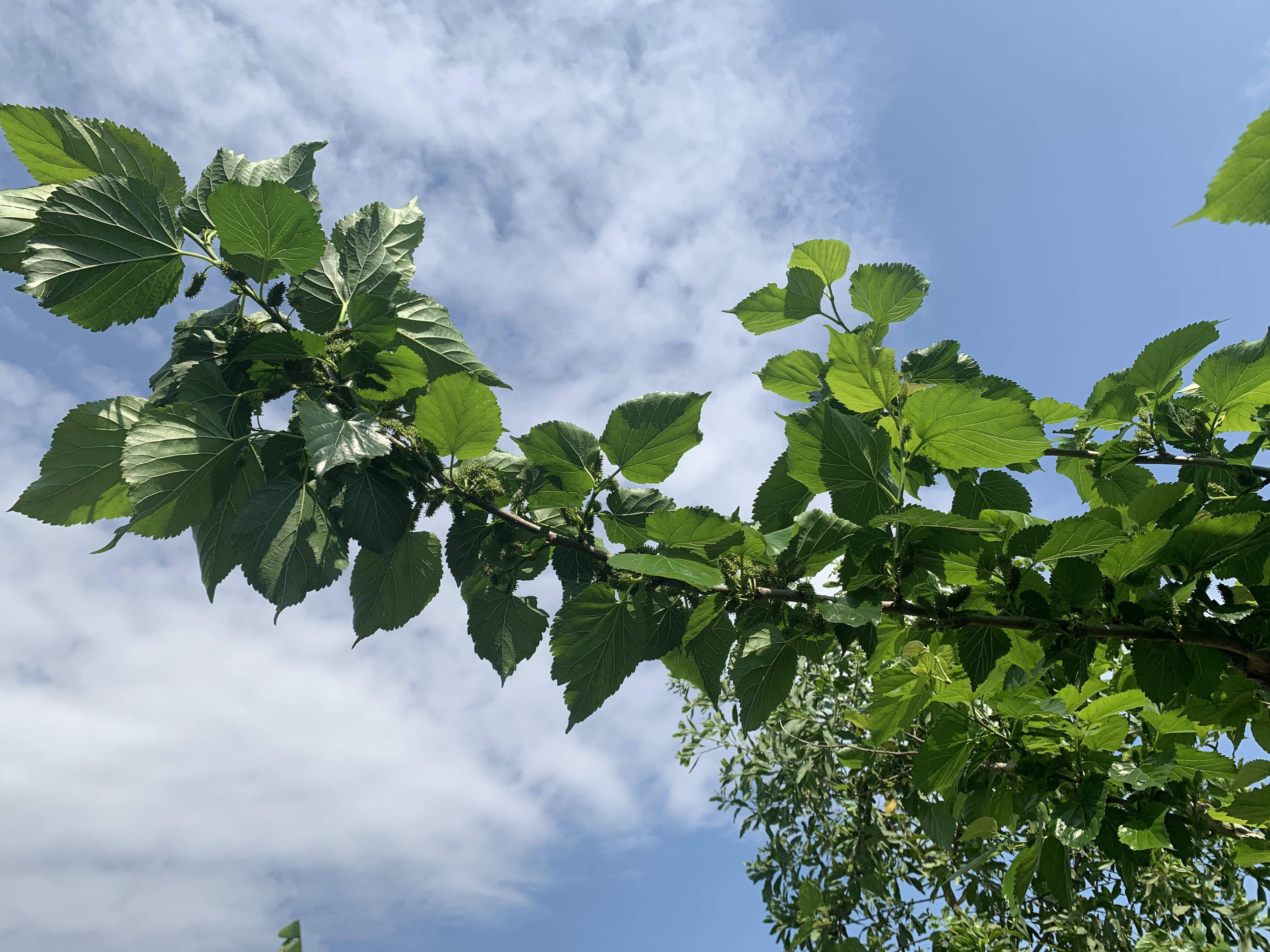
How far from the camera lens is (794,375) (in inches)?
63.4

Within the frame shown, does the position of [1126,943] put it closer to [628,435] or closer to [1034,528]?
[1034,528]

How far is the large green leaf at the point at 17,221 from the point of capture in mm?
1334

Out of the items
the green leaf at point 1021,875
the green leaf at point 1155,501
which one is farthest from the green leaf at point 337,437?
the green leaf at point 1021,875

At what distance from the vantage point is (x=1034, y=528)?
1.14m

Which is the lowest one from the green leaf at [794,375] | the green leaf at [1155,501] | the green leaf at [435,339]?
the green leaf at [1155,501]

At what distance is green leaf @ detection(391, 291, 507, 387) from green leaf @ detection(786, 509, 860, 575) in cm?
69

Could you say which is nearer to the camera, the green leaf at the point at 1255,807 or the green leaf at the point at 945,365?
the green leaf at the point at 1255,807

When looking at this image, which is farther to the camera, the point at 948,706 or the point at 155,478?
the point at 948,706

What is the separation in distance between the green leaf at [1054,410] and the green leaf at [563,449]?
38.7 inches

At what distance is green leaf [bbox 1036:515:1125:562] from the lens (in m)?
1.09

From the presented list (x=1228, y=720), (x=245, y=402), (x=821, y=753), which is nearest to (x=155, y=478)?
(x=245, y=402)

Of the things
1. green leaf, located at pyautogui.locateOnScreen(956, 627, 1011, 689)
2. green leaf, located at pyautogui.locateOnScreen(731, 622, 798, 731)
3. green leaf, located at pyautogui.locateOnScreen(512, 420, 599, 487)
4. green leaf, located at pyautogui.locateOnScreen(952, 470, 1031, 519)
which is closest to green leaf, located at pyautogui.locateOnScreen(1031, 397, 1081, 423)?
green leaf, located at pyautogui.locateOnScreen(952, 470, 1031, 519)

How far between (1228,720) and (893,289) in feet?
3.66

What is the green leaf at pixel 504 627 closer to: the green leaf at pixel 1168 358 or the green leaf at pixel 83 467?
the green leaf at pixel 83 467
